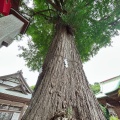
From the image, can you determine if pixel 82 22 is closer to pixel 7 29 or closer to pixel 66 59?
pixel 66 59

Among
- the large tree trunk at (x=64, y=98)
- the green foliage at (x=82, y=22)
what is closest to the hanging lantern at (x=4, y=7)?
the large tree trunk at (x=64, y=98)

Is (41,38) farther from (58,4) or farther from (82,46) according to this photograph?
(82,46)

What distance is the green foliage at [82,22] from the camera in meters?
3.81

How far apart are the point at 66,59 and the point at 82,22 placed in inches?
91.0

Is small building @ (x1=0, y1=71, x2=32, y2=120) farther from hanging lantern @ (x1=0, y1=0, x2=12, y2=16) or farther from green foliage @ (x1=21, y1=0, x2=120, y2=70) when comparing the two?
hanging lantern @ (x1=0, y1=0, x2=12, y2=16)

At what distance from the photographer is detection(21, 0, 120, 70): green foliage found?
3.81 metres

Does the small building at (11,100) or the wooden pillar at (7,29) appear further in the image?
→ the small building at (11,100)

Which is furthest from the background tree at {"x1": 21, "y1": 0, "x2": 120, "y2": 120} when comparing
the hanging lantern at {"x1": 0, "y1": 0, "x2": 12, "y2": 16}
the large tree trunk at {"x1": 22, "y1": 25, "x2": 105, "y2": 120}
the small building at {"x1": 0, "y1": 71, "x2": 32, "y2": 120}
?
the small building at {"x1": 0, "y1": 71, "x2": 32, "y2": 120}

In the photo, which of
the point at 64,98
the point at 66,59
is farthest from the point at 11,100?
the point at 64,98

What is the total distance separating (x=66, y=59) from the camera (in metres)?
2.07

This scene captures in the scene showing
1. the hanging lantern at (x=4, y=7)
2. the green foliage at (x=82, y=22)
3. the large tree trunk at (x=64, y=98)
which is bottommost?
the large tree trunk at (x=64, y=98)

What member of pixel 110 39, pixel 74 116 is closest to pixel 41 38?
pixel 110 39

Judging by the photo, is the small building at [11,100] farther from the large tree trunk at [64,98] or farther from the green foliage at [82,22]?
the large tree trunk at [64,98]

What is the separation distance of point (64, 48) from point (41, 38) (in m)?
4.09
